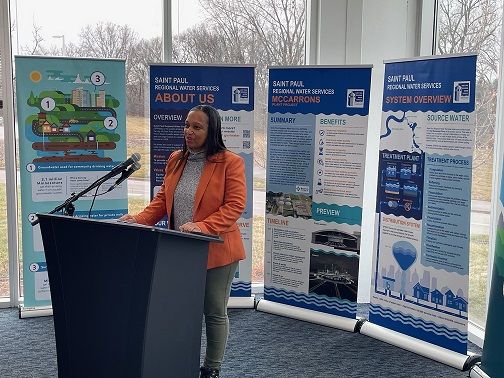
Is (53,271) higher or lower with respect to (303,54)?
lower

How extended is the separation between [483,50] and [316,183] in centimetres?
152

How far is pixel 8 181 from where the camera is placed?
16.4ft

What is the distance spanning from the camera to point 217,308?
324cm

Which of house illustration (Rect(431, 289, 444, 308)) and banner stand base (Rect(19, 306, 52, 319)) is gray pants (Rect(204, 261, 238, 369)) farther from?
banner stand base (Rect(19, 306, 52, 319))

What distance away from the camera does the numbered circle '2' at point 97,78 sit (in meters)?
4.75

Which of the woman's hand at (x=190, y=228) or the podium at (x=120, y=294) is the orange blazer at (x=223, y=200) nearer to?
the woman's hand at (x=190, y=228)

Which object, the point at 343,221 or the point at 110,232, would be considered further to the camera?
the point at 343,221

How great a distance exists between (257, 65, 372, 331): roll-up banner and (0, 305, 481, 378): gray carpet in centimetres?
26

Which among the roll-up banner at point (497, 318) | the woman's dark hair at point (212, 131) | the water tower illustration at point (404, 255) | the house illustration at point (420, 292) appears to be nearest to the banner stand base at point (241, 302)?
the water tower illustration at point (404, 255)

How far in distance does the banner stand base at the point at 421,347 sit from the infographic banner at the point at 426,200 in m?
0.04

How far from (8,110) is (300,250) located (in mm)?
2581

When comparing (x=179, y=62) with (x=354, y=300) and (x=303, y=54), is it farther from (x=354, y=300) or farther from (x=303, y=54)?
(x=354, y=300)

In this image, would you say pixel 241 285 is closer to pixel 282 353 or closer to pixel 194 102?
pixel 282 353

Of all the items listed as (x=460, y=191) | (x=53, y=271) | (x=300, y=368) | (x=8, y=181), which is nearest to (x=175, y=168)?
(x=53, y=271)
